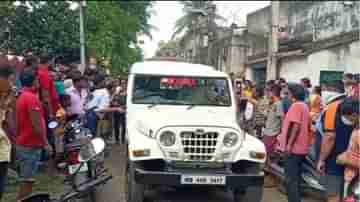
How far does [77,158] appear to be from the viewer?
6699 millimetres

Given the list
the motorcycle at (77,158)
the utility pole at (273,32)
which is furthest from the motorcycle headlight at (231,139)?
the utility pole at (273,32)

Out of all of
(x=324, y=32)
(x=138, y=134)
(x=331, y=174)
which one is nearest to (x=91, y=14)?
(x=324, y=32)

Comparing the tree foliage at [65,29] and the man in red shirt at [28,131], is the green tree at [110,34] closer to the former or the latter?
the tree foliage at [65,29]

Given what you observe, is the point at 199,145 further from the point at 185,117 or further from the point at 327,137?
the point at 327,137

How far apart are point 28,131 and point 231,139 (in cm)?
256

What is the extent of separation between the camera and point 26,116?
630cm

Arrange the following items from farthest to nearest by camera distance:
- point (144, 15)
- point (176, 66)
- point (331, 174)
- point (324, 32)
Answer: point (144, 15)
point (324, 32)
point (176, 66)
point (331, 174)

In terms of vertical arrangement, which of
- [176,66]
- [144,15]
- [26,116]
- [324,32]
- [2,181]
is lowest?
[2,181]

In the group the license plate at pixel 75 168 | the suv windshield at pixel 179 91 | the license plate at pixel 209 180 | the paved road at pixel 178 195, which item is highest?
the suv windshield at pixel 179 91

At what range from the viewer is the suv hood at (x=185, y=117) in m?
6.53

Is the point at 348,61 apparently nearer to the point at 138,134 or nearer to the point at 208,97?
the point at 208,97

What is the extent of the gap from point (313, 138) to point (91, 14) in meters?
18.2

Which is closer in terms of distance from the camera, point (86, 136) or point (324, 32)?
point (86, 136)

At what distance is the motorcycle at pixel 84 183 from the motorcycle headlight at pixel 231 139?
1.54 metres
